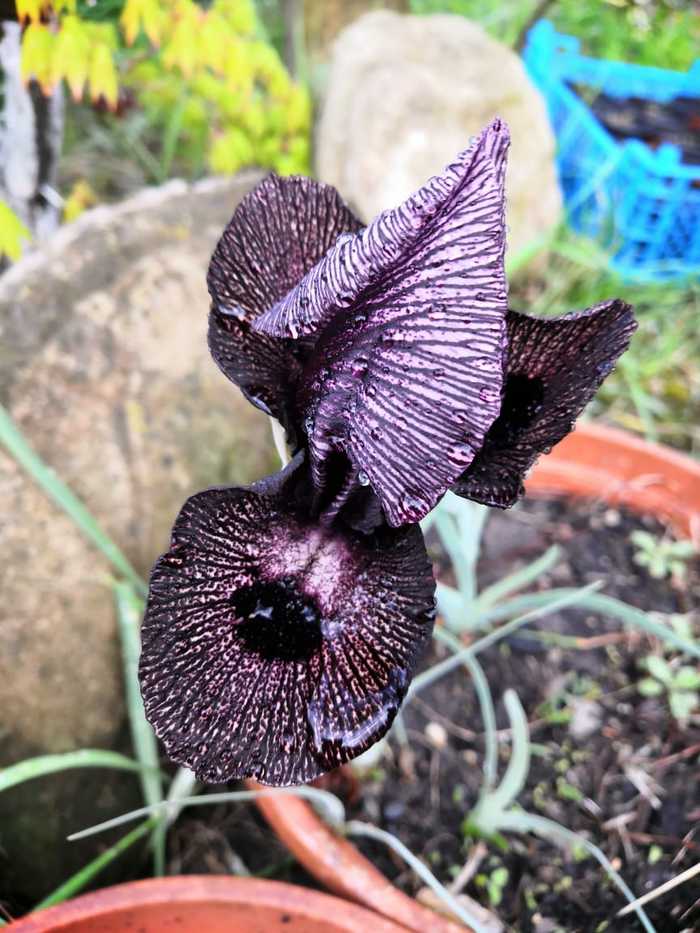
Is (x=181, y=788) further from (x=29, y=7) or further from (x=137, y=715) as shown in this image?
(x=29, y=7)

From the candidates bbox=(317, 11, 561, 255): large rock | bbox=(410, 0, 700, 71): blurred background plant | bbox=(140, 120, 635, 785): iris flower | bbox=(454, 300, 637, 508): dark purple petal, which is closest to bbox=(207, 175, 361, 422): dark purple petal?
bbox=(140, 120, 635, 785): iris flower

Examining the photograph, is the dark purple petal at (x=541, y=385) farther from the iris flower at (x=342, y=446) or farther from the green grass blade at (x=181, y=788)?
the green grass blade at (x=181, y=788)

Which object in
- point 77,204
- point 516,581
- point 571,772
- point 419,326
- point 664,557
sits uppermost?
point 419,326

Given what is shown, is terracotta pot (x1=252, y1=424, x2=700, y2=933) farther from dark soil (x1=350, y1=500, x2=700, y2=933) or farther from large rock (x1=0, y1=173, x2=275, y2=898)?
large rock (x1=0, y1=173, x2=275, y2=898)

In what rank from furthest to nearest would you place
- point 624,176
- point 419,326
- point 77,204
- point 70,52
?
point 624,176 < point 77,204 < point 70,52 < point 419,326

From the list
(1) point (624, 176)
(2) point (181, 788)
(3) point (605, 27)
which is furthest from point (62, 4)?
(3) point (605, 27)

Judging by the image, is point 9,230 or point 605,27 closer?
point 9,230
